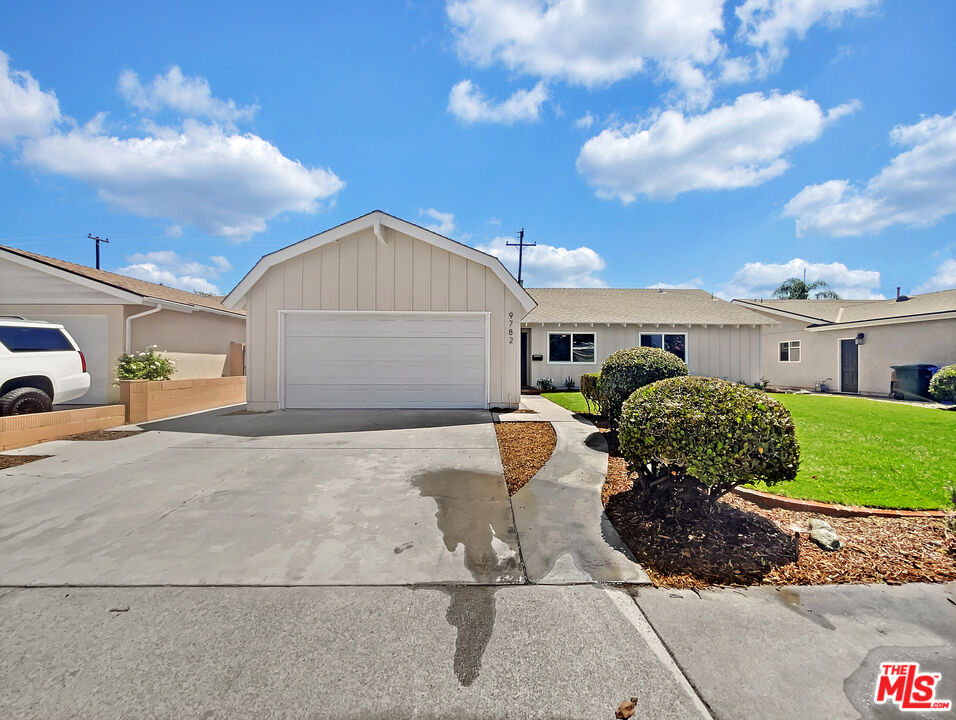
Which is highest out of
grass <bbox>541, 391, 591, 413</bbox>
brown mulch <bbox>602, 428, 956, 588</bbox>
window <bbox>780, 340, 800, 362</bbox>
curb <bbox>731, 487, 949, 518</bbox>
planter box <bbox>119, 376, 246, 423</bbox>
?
window <bbox>780, 340, 800, 362</bbox>

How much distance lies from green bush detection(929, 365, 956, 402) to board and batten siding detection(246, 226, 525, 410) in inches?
555

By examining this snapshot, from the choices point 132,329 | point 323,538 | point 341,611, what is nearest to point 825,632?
point 341,611

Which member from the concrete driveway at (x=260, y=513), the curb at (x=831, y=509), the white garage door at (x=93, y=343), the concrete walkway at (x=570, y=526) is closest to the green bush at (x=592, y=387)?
the concrete walkway at (x=570, y=526)

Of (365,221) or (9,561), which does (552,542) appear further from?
(365,221)

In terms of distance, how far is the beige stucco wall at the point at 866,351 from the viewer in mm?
13266

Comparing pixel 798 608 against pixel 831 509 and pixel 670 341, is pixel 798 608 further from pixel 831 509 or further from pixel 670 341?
pixel 670 341

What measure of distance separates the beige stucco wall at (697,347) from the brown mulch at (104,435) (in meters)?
12.4

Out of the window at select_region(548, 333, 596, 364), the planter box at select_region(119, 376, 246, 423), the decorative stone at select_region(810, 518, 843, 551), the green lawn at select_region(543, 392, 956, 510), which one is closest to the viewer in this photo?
the decorative stone at select_region(810, 518, 843, 551)

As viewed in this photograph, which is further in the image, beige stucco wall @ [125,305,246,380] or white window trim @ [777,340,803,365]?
white window trim @ [777,340,803,365]

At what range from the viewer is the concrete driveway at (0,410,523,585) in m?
3.05

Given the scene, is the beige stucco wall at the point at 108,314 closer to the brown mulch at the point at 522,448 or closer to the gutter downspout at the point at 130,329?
the gutter downspout at the point at 130,329

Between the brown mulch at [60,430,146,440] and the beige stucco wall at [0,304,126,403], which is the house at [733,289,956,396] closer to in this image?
the brown mulch at [60,430,146,440]

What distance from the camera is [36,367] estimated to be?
24.8 feet

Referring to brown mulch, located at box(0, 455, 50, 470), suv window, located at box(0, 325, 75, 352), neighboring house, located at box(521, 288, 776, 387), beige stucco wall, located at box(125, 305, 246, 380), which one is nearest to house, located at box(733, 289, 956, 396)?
neighboring house, located at box(521, 288, 776, 387)
